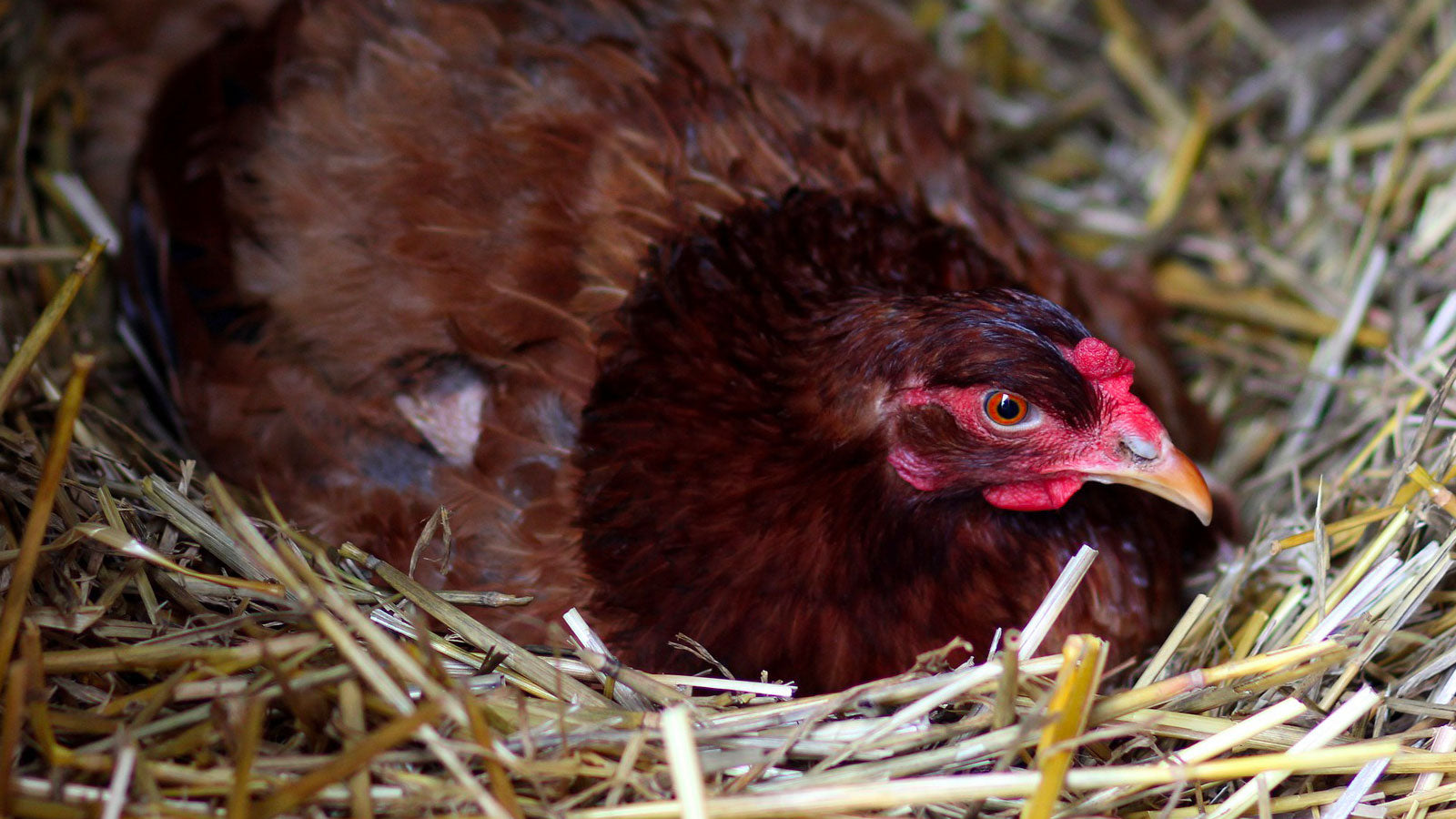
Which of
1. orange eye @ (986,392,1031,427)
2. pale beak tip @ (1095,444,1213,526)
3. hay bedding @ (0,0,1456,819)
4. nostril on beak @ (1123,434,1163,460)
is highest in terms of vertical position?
orange eye @ (986,392,1031,427)

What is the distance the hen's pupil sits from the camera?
4.94ft

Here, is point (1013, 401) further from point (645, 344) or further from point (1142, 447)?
point (645, 344)

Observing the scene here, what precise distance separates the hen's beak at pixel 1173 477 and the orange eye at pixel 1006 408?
0.51 feet

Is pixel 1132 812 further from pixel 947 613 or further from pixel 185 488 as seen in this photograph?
pixel 185 488

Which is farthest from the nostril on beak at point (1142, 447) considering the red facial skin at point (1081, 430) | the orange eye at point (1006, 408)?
the orange eye at point (1006, 408)

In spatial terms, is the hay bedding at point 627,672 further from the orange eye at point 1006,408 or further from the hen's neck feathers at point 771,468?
the orange eye at point 1006,408

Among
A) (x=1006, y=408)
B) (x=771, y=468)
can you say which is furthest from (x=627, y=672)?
(x=1006, y=408)

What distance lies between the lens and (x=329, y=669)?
1.42 meters

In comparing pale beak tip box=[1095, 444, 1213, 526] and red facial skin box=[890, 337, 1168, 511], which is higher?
red facial skin box=[890, 337, 1168, 511]

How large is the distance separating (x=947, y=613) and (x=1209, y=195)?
1.75 metres

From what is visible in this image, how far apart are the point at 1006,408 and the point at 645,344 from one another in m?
0.58

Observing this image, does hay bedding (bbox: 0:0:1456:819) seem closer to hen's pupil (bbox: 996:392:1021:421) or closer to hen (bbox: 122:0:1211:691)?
hen (bbox: 122:0:1211:691)

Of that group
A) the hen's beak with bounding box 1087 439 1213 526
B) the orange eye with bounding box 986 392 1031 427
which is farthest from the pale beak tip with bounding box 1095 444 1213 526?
the orange eye with bounding box 986 392 1031 427

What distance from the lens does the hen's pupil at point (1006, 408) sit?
4.94 ft
